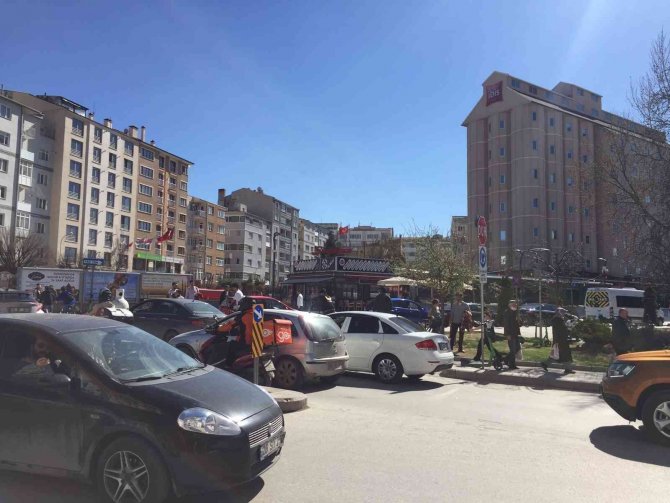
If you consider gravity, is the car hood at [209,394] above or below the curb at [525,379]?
above

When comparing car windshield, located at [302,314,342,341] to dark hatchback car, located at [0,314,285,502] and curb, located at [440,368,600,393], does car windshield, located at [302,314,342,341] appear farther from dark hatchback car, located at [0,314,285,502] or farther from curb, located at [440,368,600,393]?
dark hatchback car, located at [0,314,285,502]

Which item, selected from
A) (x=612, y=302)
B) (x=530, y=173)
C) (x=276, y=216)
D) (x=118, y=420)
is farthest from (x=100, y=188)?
(x=118, y=420)

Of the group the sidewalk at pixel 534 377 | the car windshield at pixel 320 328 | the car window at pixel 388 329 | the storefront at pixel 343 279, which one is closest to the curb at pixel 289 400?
the car windshield at pixel 320 328

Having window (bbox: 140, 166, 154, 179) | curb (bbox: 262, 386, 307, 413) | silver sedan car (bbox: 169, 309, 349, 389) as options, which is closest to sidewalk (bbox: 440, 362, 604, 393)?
silver sedan car (bbox: 169, 309, 349, 389)

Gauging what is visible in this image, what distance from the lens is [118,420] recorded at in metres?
4.20

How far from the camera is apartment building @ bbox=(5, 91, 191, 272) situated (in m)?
65.7

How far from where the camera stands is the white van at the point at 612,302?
38.4 metres

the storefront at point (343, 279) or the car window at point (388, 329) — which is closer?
the car window at point (388, 329)

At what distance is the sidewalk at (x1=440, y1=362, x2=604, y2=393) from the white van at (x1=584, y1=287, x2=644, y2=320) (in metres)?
28.4

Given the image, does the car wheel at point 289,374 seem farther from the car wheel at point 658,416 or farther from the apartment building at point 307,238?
the apartment building at point 307,238

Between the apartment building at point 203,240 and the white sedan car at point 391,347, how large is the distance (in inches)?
3186

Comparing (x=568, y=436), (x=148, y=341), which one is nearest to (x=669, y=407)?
(x=568, y=436)

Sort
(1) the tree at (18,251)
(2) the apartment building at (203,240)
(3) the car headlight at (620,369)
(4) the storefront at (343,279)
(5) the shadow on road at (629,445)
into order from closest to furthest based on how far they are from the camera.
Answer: (5) the shadow on road at (629,445), (3) the car headlight at (620,369), (4) the storefront at (343,279), (1) the tree at (18,251), (2) the apartment building at (203,240)

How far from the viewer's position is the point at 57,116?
218ft
